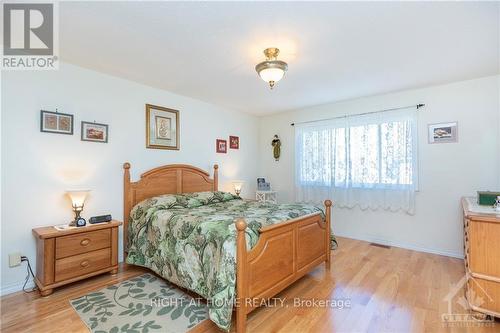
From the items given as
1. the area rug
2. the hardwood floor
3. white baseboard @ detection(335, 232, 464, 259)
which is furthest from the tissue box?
the area rug

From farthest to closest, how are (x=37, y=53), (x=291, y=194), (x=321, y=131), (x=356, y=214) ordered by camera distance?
(x=291, y=194) → (x=321, y=131) → (x=356, y=214) → (x=37, y=53)

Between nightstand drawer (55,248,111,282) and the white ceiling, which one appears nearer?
the white ceiling

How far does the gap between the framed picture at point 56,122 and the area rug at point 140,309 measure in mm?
1717

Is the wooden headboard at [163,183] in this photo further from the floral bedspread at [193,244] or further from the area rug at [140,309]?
the area rug at [140,309]

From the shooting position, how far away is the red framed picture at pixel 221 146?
14.4 ft

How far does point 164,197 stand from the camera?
3051 mm

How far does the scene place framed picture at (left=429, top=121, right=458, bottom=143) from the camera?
3209mm

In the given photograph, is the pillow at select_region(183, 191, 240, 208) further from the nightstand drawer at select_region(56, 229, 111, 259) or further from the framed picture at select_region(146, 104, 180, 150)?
the nightstand drawer at select_region(56, 229, 111, 259)

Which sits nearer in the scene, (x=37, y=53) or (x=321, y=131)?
(x=37, y=53)

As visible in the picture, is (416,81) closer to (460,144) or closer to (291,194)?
(460,144)

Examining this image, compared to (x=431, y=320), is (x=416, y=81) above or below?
above

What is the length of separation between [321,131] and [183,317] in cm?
354

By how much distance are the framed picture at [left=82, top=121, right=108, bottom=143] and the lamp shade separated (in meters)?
0.64

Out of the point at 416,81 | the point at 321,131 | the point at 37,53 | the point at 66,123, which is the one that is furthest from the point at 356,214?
the point at 37,53
